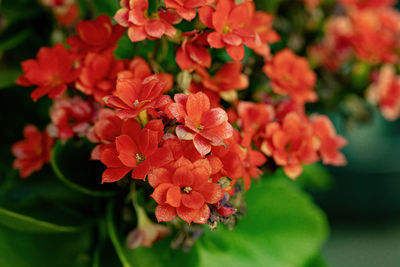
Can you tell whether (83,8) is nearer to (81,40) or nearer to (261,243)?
(81,40)

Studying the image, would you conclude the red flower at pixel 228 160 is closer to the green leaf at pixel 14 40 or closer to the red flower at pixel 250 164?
the red flower at pixel 250 164

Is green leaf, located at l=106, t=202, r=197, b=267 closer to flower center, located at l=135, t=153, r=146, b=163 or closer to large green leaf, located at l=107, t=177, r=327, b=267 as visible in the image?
large green leaf, located at l=107, t=177, r=327, b=267

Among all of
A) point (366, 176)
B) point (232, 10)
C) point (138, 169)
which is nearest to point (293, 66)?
point (232, 10)

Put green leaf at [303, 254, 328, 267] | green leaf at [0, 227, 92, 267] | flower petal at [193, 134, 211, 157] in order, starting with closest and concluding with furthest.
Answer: flower petal at [193, 134, 211, 157] < green leaf at [0, 227, 92, 267] < green leaf at [303, 254, 328, 267]

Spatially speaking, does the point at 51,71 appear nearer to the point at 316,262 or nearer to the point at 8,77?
the point at 8,77

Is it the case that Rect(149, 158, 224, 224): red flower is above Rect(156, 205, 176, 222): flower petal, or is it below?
above

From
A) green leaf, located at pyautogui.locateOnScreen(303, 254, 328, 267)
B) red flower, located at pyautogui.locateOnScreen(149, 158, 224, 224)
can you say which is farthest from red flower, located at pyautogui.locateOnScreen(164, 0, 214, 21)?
green leaf, located at pyautogui.locateOnScreen(303, 254, 328, 267)
